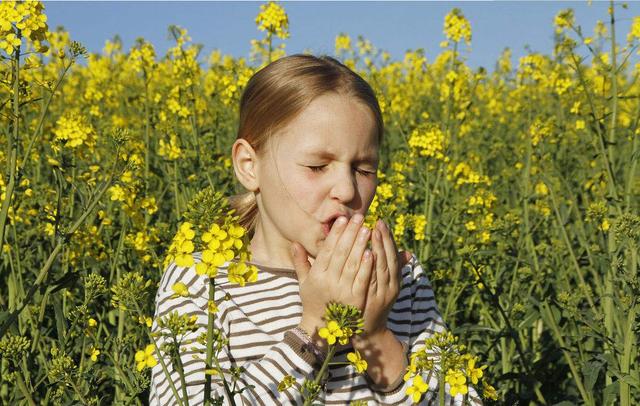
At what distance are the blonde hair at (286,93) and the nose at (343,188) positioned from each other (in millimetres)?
225

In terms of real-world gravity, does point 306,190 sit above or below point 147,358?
above

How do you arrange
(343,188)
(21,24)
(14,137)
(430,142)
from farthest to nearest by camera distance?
1. (430,142)
2. (21,24)
3. (14,137)
4. (343,188)

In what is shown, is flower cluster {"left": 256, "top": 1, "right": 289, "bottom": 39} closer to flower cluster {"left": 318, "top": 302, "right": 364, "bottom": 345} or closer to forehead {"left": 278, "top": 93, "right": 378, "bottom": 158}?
forehead {"left": 278, "top": 93, "right": 378, "bottom": 158}

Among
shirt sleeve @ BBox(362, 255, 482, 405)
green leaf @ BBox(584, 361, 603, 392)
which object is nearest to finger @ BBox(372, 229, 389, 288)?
shirt sleeve @ BBox(362, 255, 482, 405)

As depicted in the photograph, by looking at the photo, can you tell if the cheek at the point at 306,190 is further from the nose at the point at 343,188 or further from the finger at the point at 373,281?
the finger at the point at 373,281

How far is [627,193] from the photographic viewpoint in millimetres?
2811

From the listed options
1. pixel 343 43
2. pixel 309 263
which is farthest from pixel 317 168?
pixel 343 43

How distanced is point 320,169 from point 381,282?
36cm

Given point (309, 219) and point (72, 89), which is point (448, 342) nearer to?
point (309, 219)

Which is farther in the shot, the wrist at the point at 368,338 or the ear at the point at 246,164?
the ear at the point at 246,164

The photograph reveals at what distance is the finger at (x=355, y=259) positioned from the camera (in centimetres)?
155

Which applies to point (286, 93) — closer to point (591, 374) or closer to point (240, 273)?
point (240, 273)

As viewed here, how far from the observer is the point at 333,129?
1.86 meters

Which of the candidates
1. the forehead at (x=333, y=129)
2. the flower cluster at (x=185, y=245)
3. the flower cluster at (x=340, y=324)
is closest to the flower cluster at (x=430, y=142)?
the forehead at (x=333, y=129)
